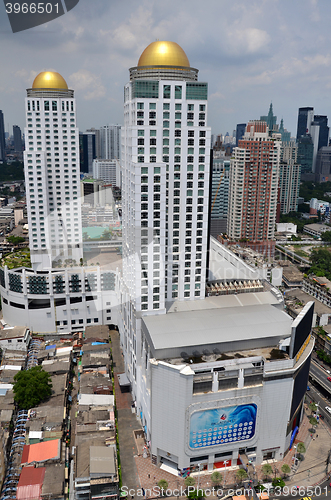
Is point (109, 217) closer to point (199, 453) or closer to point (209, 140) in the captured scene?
point (209, 140)

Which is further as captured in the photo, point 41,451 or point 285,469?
point 41,451

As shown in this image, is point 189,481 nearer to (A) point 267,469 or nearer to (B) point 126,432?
(A) point 267,469

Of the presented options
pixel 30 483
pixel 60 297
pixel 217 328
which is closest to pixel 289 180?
pixel 60 297

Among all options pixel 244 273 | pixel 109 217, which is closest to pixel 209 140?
pixel 244 273

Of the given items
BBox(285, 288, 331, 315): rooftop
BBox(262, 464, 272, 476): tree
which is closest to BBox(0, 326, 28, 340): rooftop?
BBox(262, 464, 272, 476): tree

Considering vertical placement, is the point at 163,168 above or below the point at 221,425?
above

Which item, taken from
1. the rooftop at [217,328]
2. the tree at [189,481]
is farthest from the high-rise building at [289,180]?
the tree at [189,481]

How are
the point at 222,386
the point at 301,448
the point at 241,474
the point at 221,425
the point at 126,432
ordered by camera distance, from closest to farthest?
1. the point at 241,474
2. the point at 222,386
3. the point at 221,425
4. the point at 301,448
5. the point at 126,432

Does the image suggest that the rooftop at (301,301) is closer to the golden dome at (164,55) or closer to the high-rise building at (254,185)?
the high-rise building at (254,185)
